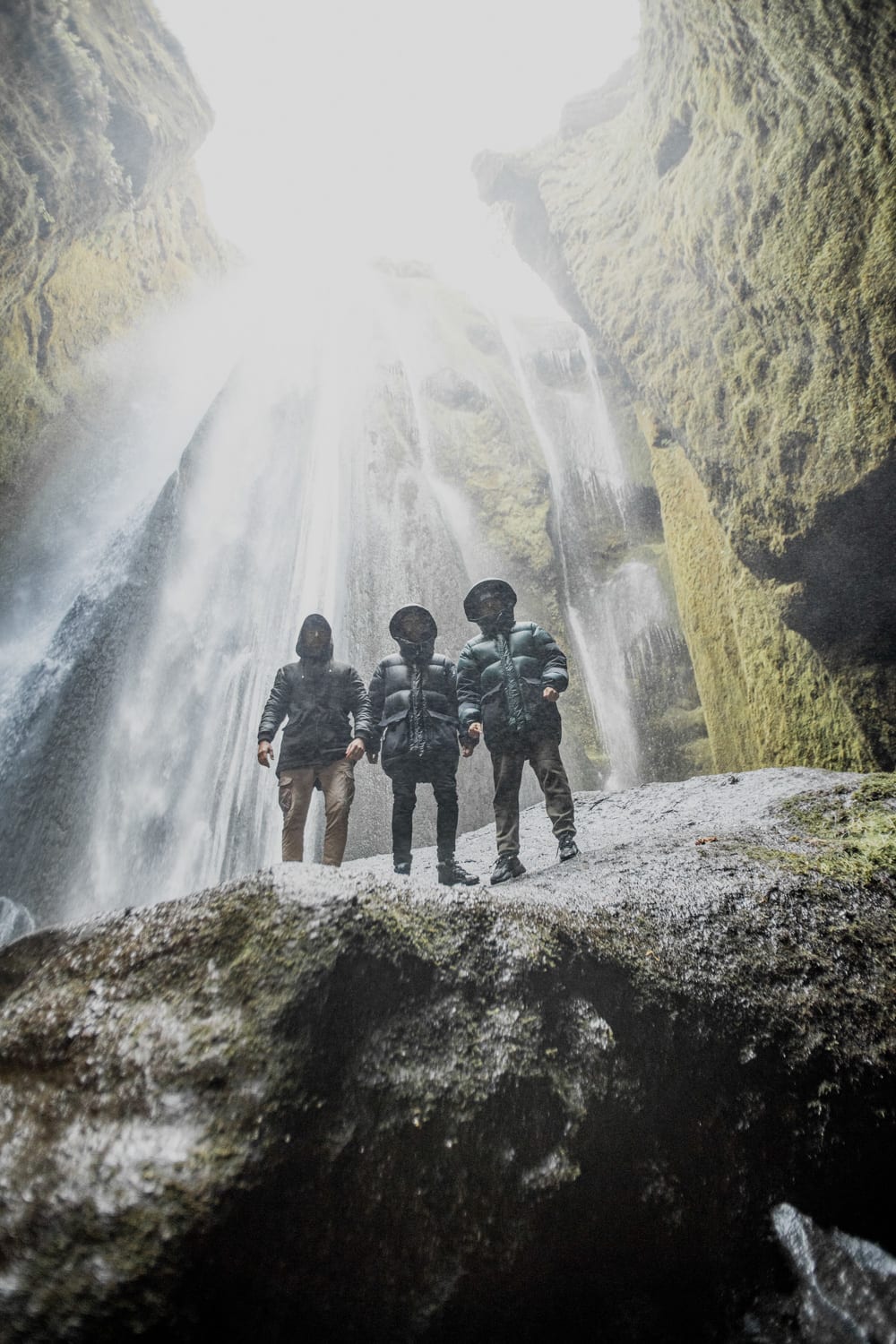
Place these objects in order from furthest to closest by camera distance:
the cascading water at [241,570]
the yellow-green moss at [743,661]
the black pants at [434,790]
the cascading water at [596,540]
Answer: the cascading water at [596,540] < the cascading water at [241,570] < the yellow-green moss at [743,661] < the black pants at [434,790]

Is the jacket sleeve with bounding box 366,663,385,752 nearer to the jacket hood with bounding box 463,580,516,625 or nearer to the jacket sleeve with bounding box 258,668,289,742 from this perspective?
the jacket sleeve with bounding box 258,668,289,742

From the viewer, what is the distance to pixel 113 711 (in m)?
11.1

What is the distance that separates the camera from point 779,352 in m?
5.27

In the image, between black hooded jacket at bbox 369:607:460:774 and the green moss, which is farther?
black hooded jacket at bbox 369:607:460:774

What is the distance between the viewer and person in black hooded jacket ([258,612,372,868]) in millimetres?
4211

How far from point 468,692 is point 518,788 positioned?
822mm

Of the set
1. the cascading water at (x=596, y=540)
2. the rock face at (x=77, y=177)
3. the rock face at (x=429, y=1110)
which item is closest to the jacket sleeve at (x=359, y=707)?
the rock face at (x=429, y=1110)

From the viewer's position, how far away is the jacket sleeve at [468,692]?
4.19m

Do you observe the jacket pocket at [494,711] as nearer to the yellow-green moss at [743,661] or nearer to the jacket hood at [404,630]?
the jacket hood at [404,630]

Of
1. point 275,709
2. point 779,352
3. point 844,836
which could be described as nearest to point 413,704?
point 275,709

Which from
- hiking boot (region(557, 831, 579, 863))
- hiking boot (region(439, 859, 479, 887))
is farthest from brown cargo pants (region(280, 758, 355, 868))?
hiking boot (region(557, 831, 579, 863))

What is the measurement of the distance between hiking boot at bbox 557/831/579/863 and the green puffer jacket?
0.67 metres

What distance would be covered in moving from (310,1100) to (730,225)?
768cm

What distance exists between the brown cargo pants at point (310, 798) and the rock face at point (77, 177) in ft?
29.8
